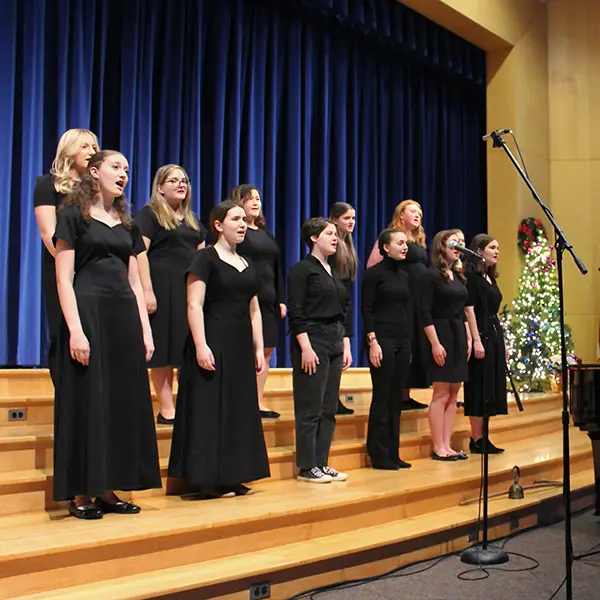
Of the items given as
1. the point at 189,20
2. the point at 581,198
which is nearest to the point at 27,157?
the point at 189,20

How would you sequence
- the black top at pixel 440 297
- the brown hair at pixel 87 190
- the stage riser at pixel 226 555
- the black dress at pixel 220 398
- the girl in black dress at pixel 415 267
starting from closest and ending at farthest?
the stage riser at pixel 226 555 < the brown hair at pixel 87 190 < the black dress at pixel 220 398 < the black top at pixel 440 297 < the girl in black dress at pixel 415 267

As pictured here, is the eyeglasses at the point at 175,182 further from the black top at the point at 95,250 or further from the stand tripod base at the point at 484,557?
the stand tripod base at the point at 484,557

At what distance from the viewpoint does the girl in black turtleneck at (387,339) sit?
510cm

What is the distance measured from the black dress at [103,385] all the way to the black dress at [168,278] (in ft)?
3.01

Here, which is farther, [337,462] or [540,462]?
[540,462]

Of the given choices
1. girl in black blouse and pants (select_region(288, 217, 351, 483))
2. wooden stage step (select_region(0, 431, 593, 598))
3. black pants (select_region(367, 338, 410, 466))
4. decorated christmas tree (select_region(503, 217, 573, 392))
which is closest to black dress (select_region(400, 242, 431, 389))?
black pants (select_region(367, 338, 410, 466))

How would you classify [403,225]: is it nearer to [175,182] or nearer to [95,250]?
[175,182]

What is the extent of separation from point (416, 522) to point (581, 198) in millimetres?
7410

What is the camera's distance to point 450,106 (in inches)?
418

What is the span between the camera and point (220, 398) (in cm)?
412

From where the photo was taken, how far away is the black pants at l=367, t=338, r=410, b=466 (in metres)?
5.10

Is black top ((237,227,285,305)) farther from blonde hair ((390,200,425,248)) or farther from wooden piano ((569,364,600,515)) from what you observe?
wooden piano ((569,364,600,515))

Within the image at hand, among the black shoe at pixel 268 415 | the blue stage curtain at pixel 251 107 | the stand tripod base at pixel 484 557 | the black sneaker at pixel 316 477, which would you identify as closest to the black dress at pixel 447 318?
the black shoe at pixel 268 415

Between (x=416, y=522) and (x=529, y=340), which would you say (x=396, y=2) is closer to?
(x=529, y=340)
